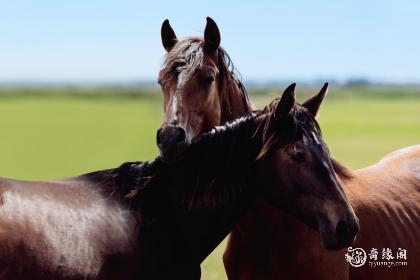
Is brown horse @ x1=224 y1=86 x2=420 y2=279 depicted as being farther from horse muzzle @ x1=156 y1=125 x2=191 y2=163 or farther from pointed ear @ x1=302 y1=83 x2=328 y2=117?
horse muzzle @ x1=156 y1=125 x2=191 y2=163

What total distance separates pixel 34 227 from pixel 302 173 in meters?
1.61

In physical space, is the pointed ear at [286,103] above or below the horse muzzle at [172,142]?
above

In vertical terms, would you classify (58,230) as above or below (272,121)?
below

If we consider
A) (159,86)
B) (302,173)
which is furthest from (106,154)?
(302,173)

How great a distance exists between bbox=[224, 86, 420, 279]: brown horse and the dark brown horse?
17.9 inches

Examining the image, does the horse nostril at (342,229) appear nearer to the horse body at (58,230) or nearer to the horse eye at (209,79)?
the horse body at (58,230)

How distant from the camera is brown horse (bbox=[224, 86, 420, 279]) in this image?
4.93m

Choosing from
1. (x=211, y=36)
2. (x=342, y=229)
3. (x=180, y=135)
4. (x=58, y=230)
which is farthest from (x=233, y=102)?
(x=58, y=230)

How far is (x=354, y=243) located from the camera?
5172 mm

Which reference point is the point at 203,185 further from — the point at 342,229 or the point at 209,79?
the point at 209,79

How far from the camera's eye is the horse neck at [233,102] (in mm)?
5551

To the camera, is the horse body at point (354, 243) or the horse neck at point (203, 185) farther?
the horse body at point (354, 243)

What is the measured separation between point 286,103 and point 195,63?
1.17m

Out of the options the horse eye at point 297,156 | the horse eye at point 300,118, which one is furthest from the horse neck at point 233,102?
the horse eye at point 297,156
